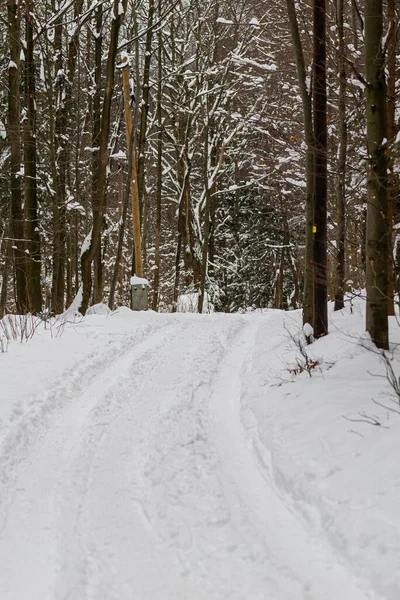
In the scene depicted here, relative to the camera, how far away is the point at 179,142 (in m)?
22.4

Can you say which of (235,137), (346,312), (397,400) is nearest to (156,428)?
(397,400)

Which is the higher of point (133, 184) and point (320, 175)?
point (133, 184)

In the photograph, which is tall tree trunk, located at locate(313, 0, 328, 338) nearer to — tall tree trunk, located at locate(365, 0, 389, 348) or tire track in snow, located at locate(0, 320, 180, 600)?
tall tree trunk, located at locate(365, 0, 389, 348)

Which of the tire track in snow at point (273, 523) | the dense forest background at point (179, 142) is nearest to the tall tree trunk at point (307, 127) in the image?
the dense forest background at point (179, 142)

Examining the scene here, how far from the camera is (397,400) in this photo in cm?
475

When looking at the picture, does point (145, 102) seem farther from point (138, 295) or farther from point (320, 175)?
point (320, 175)

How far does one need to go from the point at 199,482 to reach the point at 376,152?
14.3 feet

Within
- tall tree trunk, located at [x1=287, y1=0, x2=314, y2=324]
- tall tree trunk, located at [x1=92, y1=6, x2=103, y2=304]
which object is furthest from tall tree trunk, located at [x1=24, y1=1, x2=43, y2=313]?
tall tree trunk, located at [x1=287, y1=0, x2=314, y2=324]

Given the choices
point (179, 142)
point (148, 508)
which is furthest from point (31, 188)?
point (148, 508)

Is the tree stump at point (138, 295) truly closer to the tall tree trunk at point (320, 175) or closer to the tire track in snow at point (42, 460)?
the tire track in snow at point (42, 460)

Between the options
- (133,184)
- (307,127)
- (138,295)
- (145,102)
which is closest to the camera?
(307,127)

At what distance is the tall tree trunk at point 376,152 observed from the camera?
589 centimetres

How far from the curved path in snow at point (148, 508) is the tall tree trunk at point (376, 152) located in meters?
2.45

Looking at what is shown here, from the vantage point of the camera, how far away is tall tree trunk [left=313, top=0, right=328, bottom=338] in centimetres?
868
